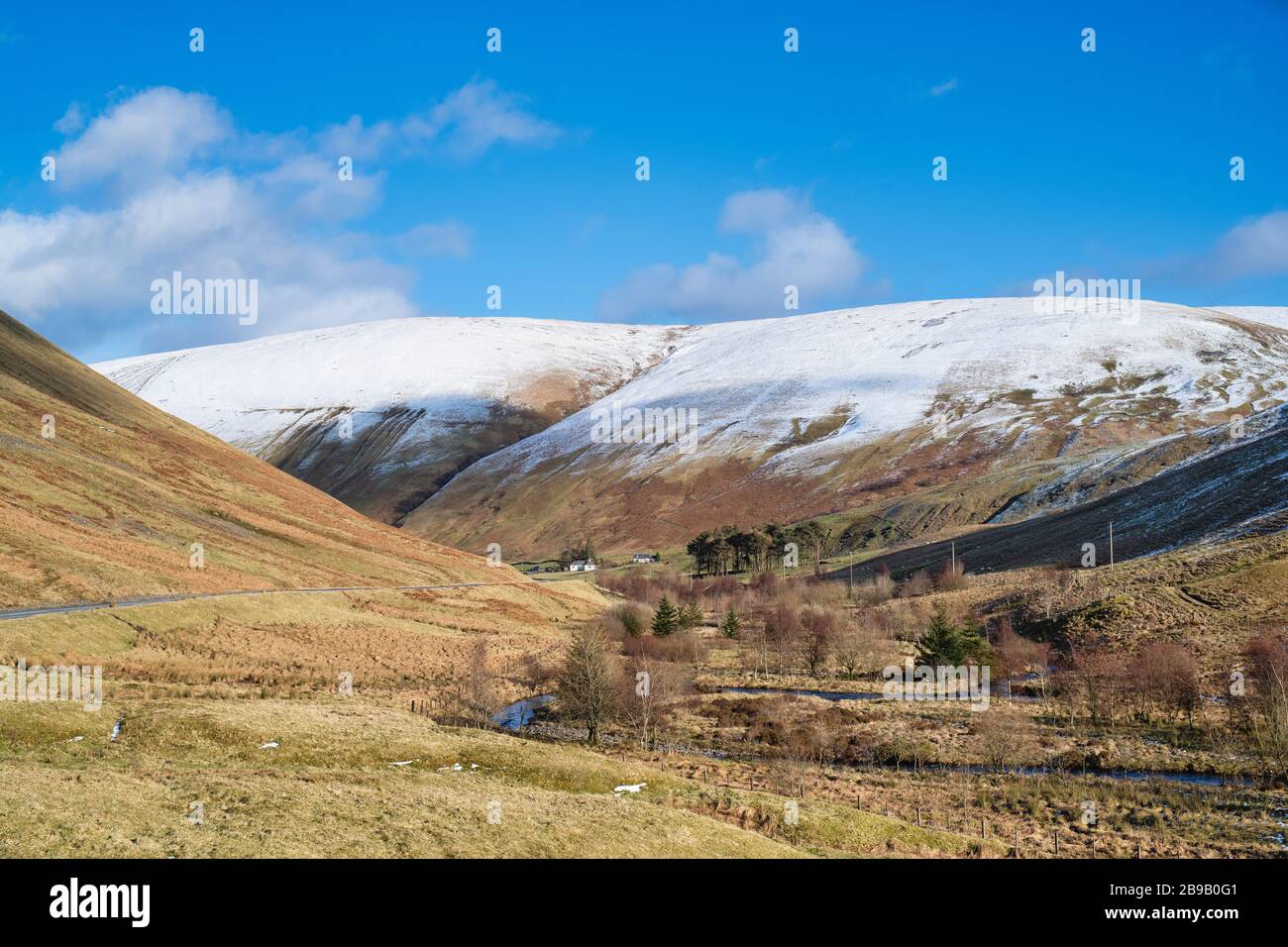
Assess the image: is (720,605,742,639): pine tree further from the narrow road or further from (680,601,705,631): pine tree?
the narrow road

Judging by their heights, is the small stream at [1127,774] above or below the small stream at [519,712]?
below

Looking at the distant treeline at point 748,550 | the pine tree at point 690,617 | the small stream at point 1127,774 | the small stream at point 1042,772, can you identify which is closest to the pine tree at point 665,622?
the pine tree at point 690,617

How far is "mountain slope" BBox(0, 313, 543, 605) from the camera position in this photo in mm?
79000

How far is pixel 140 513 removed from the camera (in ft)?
334

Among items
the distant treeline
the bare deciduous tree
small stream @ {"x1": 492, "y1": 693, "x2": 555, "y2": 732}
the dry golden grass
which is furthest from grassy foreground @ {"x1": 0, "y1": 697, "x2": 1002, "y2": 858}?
the distant treeline

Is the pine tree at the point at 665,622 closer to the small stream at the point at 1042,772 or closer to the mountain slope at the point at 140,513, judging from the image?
the small stream at the point at 1042,772

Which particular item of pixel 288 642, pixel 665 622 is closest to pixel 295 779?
pixel 288 642

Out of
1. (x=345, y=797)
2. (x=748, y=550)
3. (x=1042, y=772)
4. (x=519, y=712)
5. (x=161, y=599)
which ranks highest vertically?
(x=748, y=550)

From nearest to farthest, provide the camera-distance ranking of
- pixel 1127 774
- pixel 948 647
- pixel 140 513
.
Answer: pixel 1127 774, pixel 948 647, pixel 140 513

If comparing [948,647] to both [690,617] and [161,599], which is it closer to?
[690,617]

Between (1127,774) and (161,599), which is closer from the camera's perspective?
(1127,774)

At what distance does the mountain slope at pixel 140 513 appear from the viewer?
79.0 metres
